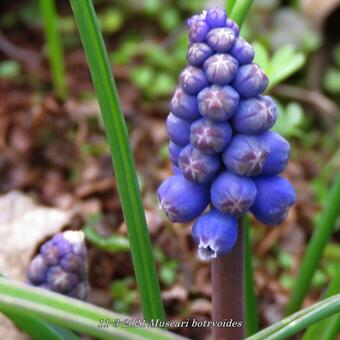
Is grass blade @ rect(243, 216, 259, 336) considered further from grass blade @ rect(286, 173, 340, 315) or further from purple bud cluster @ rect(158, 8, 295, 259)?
purple bud cluster @ rect(158, 8, 295, 259)

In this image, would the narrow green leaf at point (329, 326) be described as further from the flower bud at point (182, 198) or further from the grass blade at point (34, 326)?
the grass blade at point (34, 326)

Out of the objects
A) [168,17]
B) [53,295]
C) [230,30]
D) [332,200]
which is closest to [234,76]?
[230,30]

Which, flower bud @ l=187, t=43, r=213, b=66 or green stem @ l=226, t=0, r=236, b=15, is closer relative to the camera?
flower bud @ l=187, t=43, r=213, b=66

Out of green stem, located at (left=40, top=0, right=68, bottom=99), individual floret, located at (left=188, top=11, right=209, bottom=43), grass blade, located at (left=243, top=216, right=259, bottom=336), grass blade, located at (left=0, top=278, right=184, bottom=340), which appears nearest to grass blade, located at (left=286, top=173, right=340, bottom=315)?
grass blade, located at (left=243, top=216, right=259, bottom=336)

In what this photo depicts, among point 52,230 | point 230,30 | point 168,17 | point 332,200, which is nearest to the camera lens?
point 230,30

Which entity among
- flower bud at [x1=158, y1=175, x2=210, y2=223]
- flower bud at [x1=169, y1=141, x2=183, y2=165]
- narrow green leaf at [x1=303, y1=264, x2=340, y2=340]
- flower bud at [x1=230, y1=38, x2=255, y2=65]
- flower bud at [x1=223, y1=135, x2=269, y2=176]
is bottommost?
narrow green leaf at [x1=303, y1=264, x2=340, y2=340]

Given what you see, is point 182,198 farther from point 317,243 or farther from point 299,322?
point 317,243

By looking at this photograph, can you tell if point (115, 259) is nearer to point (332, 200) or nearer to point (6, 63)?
point (332, 200)

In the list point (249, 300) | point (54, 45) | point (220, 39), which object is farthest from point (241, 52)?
point (54, 45)
